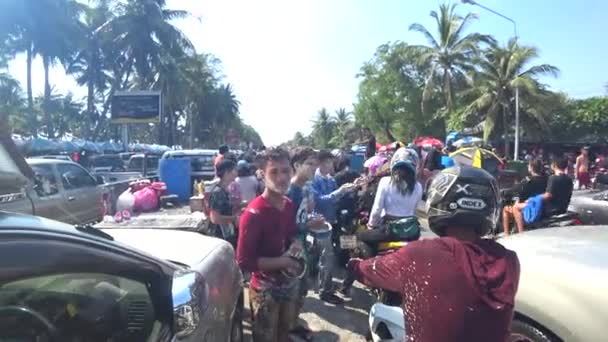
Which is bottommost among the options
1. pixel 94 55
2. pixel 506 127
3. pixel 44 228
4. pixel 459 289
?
pixel 459 289

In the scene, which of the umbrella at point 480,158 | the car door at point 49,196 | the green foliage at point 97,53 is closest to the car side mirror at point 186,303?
the car door at point 49,196

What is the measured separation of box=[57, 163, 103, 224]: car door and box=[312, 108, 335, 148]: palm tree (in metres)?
83.5

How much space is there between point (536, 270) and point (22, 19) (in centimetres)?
3332

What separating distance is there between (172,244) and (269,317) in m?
0.80

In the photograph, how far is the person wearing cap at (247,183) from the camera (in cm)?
662

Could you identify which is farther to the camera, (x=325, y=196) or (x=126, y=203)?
(x=126, y=203)

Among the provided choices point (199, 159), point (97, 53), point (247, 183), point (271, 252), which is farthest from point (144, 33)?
point (271, 252)

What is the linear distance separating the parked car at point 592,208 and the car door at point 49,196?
782 centimetres

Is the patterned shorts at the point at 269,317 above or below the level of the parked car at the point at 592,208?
below

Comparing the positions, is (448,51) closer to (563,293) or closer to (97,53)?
(97,53)

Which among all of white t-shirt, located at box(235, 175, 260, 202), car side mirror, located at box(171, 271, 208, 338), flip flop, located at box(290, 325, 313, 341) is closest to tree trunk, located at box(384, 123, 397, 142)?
white t-shirt, located at box(235, 175, 260, 202)

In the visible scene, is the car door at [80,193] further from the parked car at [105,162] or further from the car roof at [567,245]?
the parked car at [105,162]

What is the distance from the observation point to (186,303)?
2.26m

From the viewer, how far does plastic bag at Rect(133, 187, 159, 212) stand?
7.10m
